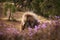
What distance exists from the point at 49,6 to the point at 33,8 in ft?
10.1

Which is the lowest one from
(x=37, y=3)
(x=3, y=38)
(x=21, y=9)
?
(x=21, y=9)

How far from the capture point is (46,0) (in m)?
15.4

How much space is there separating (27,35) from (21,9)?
711 inches

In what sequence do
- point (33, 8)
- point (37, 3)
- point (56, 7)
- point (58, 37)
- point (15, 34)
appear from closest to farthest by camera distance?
point (58, 37)
point (15, 34)
point (56, 7)
point (37, 3)
point (33, 8)

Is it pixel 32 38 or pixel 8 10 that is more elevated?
pixel 32 38

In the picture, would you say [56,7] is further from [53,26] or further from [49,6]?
[53,26]

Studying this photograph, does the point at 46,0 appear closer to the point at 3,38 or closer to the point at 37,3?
the point at 37,3

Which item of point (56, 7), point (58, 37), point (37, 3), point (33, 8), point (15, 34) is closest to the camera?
point (58, 37)

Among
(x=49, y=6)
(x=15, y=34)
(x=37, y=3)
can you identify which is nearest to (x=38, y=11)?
(x=37, y=3)

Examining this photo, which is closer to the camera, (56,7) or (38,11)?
(56,7)

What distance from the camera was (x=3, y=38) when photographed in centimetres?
613

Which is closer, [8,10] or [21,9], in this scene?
[8,10]

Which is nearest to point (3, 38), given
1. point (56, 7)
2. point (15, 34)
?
point (15, 34)

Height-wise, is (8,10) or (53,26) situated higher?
(53,26)
